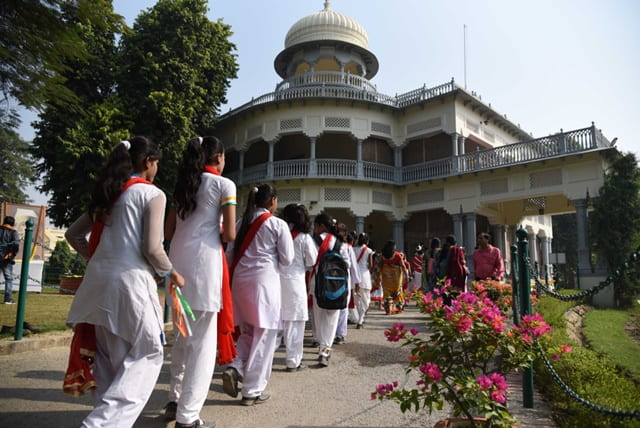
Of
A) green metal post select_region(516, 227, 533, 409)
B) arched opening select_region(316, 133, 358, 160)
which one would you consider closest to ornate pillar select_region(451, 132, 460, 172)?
arched opening select_region(316, 133, 358, 160)

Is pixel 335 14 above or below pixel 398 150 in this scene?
above

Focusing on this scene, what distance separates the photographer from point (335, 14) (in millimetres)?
23016

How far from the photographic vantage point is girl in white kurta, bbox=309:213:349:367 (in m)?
5.15

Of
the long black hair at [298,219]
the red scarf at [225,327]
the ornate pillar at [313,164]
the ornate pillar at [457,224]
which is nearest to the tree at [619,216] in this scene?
the ornate pillar at [457,224]

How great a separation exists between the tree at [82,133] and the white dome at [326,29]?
9.10 meters

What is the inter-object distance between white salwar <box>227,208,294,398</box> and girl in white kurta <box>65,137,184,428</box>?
3.97 ft

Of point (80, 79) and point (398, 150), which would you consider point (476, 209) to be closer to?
point (398, 150)

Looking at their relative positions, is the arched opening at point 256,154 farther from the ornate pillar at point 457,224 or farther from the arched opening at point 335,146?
the ornate pillar at point 457,224

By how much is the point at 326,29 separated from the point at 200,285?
21.6 metres

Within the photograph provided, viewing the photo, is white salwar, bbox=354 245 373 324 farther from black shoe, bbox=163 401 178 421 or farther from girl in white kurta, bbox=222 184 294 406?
black shoe, bbox=163 401 178 421

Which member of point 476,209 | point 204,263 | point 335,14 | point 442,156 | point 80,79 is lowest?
point 204,263

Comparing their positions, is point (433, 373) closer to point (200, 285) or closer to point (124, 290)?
point (200, 285)

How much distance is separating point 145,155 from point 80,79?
16547 mm

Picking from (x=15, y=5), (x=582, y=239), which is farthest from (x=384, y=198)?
(x=15, y=5)
